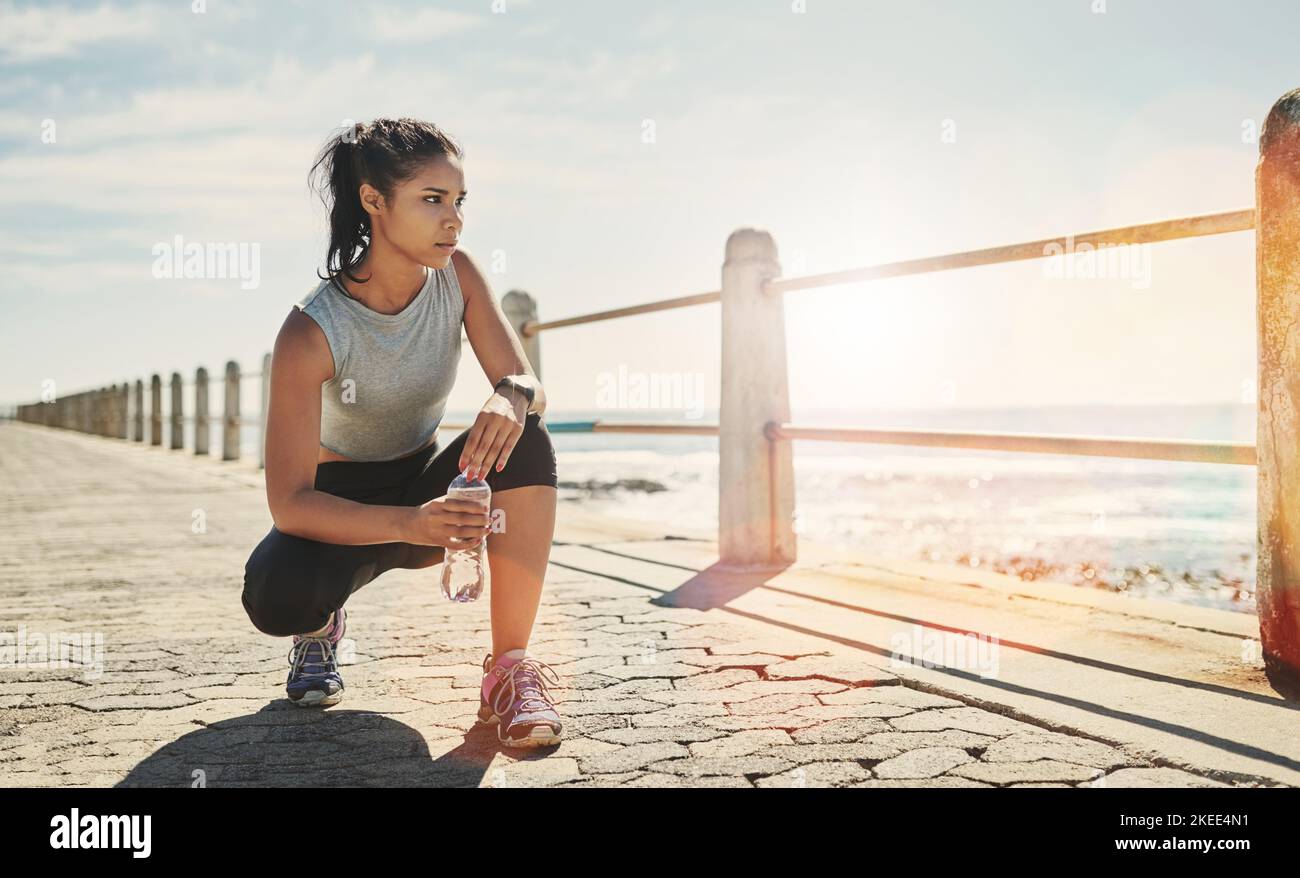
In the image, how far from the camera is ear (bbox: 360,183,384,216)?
8.12 ft

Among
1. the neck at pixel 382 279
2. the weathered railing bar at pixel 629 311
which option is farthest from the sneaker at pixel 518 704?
the weathered railing bar at pixel 629 311

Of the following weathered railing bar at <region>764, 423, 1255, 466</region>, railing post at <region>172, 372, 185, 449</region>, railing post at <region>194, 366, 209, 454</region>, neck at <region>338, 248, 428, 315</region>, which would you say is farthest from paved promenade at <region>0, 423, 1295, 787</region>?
railing post at <region>172, 372, 185, 449</region>

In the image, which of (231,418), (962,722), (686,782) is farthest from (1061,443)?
(231,418)

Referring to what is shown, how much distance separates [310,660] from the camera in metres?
2.68

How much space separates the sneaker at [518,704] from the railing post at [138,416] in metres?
20.1

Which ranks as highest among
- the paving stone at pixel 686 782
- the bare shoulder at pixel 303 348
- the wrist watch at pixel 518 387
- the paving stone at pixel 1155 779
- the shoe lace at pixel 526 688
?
the bare shoulder at pixel 303 348

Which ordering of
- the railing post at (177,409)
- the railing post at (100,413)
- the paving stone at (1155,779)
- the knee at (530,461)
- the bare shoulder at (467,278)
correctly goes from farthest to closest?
the railing post at (100,413) → the railing post at (177,409) → the bare shoulder at (467,278) → the knee at (530,461) → the paving stone at (1155,779)

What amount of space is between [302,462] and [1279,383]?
91.5 inches

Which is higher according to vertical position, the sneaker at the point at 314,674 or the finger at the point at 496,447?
the finger at the point at 496,447

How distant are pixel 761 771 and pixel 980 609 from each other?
1772 millimetres

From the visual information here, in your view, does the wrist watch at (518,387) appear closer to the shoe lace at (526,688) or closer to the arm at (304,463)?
the arm at (304,463)

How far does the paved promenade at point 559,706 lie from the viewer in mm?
2070
